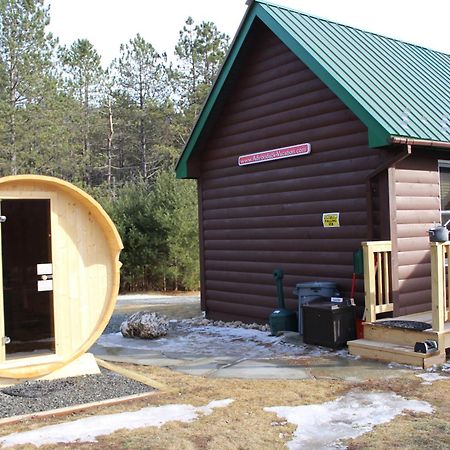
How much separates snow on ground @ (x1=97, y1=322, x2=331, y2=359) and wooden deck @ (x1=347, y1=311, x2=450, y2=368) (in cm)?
64

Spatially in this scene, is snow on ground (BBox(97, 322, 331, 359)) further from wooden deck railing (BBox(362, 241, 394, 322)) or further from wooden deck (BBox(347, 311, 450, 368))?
wooden deck railing (BBox(362, 241, 394, 322))

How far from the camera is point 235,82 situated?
11.6m

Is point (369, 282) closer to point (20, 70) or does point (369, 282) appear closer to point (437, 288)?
point (437, 288)

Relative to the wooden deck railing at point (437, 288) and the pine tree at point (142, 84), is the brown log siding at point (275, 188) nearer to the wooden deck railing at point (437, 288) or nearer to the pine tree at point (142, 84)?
the wooden deck railing at point (437, 288)

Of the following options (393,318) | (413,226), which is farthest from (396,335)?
(413,226)

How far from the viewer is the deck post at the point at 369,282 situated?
8.34 m

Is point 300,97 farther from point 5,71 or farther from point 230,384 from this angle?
point 5,71

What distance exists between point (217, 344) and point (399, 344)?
2.94 meters

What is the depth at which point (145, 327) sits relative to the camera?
10328 mm

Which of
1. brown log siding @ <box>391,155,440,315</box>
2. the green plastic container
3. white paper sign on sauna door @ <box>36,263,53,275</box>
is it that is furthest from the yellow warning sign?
white paper sign on sauna door @ <box>36,263,53,275</box>

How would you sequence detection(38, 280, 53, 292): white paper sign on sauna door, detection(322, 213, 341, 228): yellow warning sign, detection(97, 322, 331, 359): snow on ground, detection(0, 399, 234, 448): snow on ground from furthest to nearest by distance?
detection(322, 213, 341, 228): yellow warning sign
detection(97, 322, 331, 359): snow on ground
detection(38, 280, 53, 292): white paper sign on sauna door
detection(0, 399, 234, 448): snow on ground

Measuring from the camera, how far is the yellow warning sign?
380 inches

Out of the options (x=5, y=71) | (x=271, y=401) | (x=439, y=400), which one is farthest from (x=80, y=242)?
(x=5, y=71)

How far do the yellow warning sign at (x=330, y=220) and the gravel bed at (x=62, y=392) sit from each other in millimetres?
4184
